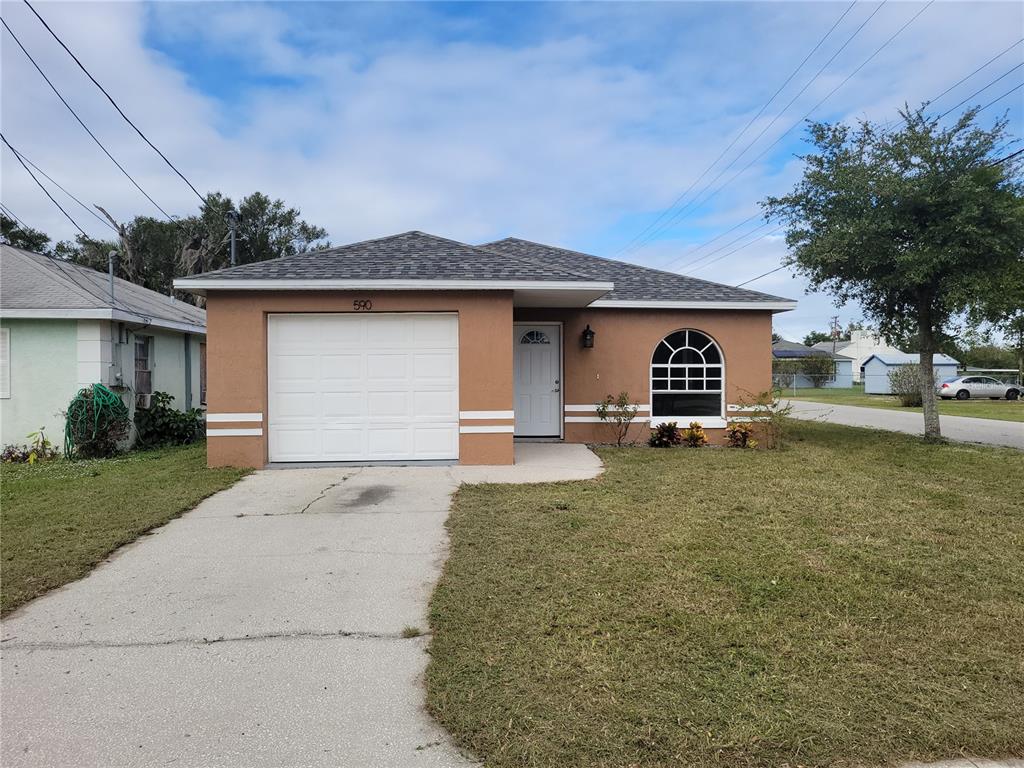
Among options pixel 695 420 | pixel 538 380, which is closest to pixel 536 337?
pixel 538 380

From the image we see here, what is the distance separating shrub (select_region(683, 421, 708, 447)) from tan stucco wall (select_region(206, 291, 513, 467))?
4.24 metres

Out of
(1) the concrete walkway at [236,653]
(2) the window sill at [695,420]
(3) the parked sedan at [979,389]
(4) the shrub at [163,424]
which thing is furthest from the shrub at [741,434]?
(3) the parked sedan at [979,389]

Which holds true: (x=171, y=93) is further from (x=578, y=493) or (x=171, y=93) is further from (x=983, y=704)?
(x=983, y=704)

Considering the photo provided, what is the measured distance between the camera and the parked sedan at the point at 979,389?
107 ft

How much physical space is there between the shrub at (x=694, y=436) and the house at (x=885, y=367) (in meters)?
31.1

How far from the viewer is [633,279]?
1280 centimetres

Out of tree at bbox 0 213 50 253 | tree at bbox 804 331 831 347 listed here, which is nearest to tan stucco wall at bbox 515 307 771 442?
tree at bbox 0 213 50 253

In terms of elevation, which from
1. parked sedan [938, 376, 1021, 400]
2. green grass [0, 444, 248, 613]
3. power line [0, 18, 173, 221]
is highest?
power line [0, 18, 173, 221]

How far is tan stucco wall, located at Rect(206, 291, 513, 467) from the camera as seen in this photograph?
8742 mm

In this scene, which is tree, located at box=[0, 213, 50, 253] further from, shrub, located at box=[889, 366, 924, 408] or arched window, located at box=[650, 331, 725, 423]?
shrub, located at box=[889, 366, 924, 408]

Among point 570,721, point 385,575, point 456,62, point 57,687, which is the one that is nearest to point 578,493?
point 385,575

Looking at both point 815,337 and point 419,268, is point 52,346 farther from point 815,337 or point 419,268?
point 815,337

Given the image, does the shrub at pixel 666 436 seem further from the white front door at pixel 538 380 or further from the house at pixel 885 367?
the house at pixel 885 367

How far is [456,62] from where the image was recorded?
37.3 ft
